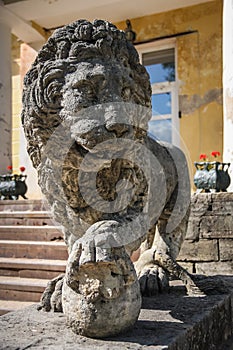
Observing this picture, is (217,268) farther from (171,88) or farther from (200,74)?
(171,88)

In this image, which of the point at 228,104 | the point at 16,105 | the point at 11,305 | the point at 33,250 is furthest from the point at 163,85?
the point at 11,305

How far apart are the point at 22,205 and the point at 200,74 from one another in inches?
151

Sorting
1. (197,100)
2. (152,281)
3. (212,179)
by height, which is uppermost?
(197,100)

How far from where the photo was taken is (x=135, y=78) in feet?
5.16

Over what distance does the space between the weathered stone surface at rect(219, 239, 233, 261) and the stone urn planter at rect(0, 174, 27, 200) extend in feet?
11.1

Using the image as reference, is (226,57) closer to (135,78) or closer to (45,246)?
(45,246)

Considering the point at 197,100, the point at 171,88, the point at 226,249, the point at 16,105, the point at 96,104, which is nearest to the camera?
the point at 96,104

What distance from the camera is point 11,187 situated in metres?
5.82

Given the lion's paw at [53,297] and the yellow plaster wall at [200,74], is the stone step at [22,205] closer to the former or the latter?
the yellow plaster wall at [200,74]

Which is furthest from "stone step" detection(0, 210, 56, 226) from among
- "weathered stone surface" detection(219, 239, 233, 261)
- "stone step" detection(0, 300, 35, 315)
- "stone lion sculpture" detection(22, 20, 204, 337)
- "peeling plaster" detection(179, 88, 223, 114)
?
"peeling plaster" detection(179, 88, 223, 114)

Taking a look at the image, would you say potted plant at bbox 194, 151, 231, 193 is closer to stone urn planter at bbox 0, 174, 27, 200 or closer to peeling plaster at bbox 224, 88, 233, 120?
peeling plaster at bbox 224, 88, 233, 120

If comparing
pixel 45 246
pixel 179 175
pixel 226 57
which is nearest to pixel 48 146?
pixel 179 175

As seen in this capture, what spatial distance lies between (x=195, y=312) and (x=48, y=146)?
87 centimetres

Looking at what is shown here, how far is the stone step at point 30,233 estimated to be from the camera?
170 inches
